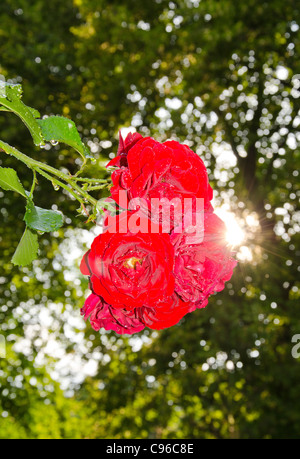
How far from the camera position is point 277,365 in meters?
5.14

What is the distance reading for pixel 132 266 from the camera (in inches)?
31.9

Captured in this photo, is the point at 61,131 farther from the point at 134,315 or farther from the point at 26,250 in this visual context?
the point at 134,315

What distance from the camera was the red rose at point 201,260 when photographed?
0.80m

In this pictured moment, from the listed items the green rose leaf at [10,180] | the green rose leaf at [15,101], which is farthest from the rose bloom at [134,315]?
the green rose leaf at [15,101]

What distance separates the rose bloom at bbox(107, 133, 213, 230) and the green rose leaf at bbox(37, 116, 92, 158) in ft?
0.64

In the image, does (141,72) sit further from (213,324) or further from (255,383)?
(255,383)

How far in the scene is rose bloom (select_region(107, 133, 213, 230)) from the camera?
807 millimetres

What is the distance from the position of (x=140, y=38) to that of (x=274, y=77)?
194 cm

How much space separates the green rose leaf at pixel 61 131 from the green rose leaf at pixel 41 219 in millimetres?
173

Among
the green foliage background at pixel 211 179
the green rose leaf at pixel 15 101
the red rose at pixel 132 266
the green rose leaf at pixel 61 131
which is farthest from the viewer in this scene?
the green foliage background at pixel 211 179

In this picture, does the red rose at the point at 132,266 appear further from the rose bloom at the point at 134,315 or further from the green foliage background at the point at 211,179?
the green foliage background at the point at 211,179

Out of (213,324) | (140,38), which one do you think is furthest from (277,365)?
(140,38)

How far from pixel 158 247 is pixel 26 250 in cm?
38

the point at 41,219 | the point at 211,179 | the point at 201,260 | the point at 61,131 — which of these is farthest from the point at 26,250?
the point at 211,179
